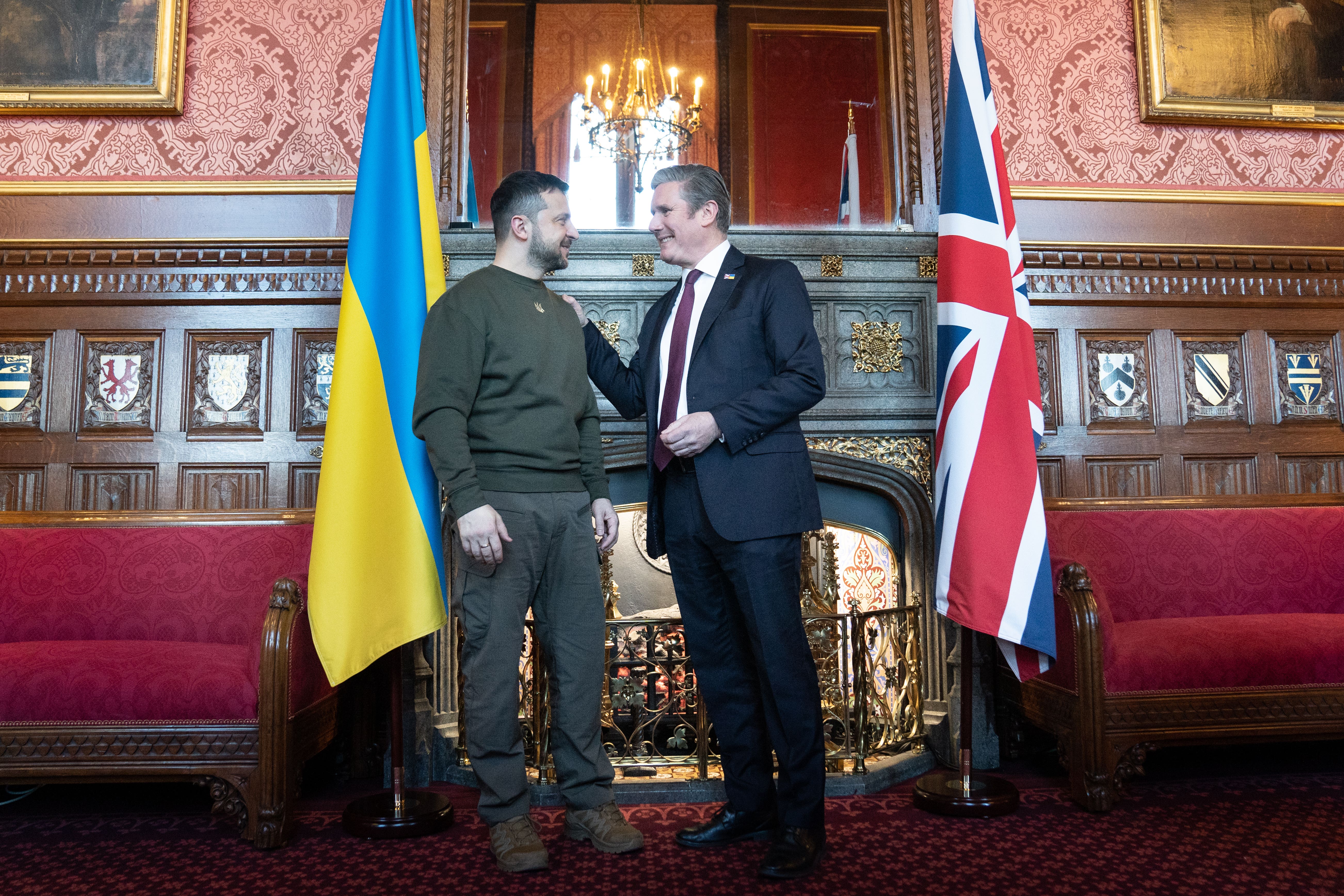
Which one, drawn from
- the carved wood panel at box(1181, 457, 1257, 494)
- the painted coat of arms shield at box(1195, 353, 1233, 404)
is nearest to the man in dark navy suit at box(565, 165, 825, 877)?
the carved wood panel at box(1181, 457, 1257, 494)

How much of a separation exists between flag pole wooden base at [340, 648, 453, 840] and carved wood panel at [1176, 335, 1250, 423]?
3357mm

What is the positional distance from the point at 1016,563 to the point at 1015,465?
318mm

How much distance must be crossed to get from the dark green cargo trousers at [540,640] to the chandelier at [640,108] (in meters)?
2.02

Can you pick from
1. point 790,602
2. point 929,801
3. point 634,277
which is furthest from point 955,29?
point 929,801

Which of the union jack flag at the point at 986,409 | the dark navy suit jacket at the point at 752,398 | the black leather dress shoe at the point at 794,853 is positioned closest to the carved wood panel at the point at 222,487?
the dark navy suit jacket at the point at 752,398

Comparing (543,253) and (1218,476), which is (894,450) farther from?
(543,253)

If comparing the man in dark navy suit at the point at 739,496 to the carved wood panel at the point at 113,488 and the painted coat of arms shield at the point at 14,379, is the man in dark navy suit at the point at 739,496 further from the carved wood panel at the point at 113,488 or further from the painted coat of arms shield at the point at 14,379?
the painted coat of arms shield at the point at 14,379

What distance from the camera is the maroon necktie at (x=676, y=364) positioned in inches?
101

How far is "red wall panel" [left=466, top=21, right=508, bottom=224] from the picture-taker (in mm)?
3865

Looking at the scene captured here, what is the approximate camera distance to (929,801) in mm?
2863

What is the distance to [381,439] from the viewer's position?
2.79 m

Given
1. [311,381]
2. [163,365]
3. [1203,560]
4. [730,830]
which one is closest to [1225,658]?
[1203,560]

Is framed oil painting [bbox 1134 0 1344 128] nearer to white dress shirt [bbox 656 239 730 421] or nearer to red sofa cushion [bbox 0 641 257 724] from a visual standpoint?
white dress shirt [bbox 656 239 730 421]

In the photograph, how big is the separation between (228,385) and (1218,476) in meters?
4.16
